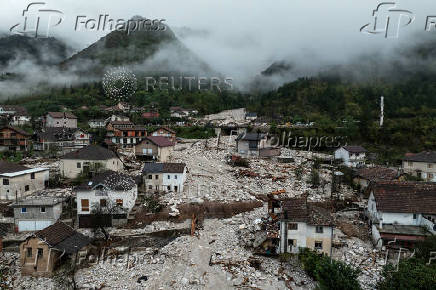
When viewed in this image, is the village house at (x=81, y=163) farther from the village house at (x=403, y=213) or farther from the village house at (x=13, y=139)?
the village house at (x=403, y=213)

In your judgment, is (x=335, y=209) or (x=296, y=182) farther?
Answer: (x=296, y=182)

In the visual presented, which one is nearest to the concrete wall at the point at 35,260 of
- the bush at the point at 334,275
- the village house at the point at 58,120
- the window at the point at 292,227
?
the window at the point at 292,227

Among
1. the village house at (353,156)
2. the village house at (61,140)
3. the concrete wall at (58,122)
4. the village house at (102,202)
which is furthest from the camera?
the concrete wall at (58,122)

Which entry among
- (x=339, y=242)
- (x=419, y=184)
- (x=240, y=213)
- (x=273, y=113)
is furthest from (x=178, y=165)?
(x=273, y=113)

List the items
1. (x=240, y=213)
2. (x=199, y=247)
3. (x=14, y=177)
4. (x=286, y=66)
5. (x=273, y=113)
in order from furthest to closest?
(x=286, y=66)
(x=273, y=113)
(x=14, y=177)
(x=240, y=213)
(x=199, y=247)

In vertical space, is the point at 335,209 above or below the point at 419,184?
below

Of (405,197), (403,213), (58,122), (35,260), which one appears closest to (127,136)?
(58,122)

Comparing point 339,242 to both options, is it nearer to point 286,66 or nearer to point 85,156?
point 85,156
